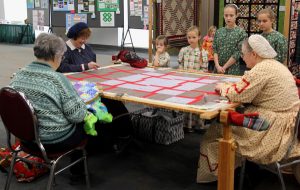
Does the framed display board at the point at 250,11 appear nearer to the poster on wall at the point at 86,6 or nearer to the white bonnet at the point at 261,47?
the white bonnet at the point at 261,47

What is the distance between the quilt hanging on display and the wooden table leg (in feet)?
11.3

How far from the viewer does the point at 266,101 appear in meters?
2.44

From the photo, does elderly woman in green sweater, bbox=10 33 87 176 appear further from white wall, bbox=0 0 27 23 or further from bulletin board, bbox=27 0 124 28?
white wall, bbox=0 0 27 23

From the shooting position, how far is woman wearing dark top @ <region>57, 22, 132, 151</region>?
3.45 m

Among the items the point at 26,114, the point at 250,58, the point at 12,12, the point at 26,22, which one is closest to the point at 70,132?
the point at 26,114

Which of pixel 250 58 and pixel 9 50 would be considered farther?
pixel 9 50

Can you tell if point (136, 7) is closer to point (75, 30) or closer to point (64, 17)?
point (64, 17)

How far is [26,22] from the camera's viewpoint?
35.8 ft

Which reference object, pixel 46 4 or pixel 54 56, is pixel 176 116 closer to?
pixel 54 56

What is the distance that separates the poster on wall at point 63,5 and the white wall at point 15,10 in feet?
9.49

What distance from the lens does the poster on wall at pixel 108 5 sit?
8.62 metres

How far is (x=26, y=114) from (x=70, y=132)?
31 cm

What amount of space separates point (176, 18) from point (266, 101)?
11.7 feet

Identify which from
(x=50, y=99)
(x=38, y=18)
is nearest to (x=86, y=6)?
(x=38, y=18)
